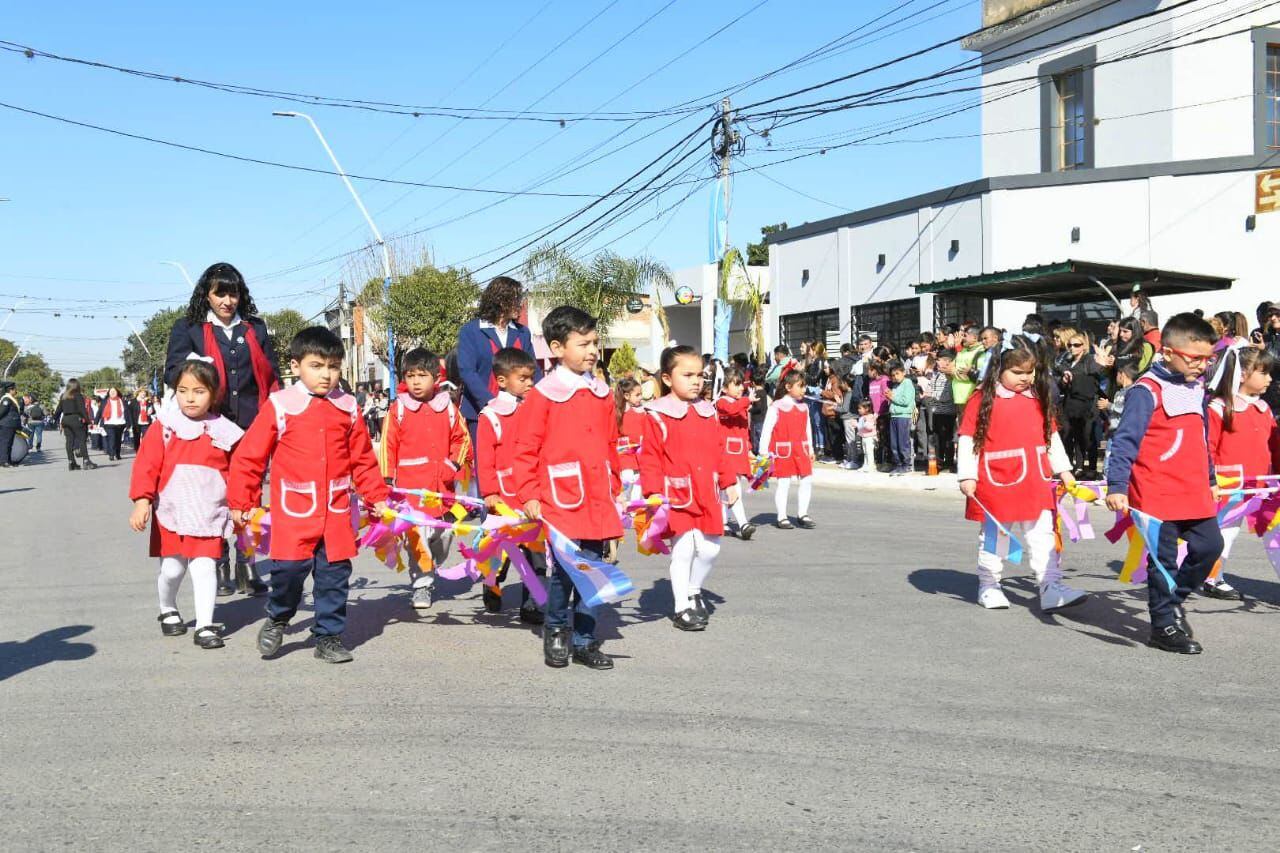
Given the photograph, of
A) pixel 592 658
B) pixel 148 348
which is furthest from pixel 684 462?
pixel 148 348

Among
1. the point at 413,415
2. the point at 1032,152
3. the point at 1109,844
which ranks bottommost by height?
the point at 1109,844

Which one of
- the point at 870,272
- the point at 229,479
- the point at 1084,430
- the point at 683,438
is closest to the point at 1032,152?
the point at 870,272

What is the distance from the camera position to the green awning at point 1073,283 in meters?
17.4

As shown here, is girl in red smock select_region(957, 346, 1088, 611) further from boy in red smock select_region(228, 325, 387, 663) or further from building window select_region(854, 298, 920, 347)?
building window select_region(854, 298, 920, 347)

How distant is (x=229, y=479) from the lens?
6.37 metres

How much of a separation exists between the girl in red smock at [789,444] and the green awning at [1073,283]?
6363 mm

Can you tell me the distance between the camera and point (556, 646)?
241 inches

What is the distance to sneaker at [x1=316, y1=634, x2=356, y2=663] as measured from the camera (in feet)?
20.4

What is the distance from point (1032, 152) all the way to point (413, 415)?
2362 cm

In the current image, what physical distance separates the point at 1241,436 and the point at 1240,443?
0.05 meters

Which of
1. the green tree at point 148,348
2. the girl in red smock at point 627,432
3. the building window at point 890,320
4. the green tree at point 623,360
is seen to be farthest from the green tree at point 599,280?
the green tree at point 148,348

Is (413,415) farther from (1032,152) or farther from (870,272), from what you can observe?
(1032,152)

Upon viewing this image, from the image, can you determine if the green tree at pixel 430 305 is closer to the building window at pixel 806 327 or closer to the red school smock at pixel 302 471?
the building window at pixel 806 327

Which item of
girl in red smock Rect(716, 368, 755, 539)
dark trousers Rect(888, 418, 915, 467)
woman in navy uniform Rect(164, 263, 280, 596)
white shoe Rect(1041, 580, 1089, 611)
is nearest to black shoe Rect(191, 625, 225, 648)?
woman in navy uniform Rect(164, 263, 280, 596)
